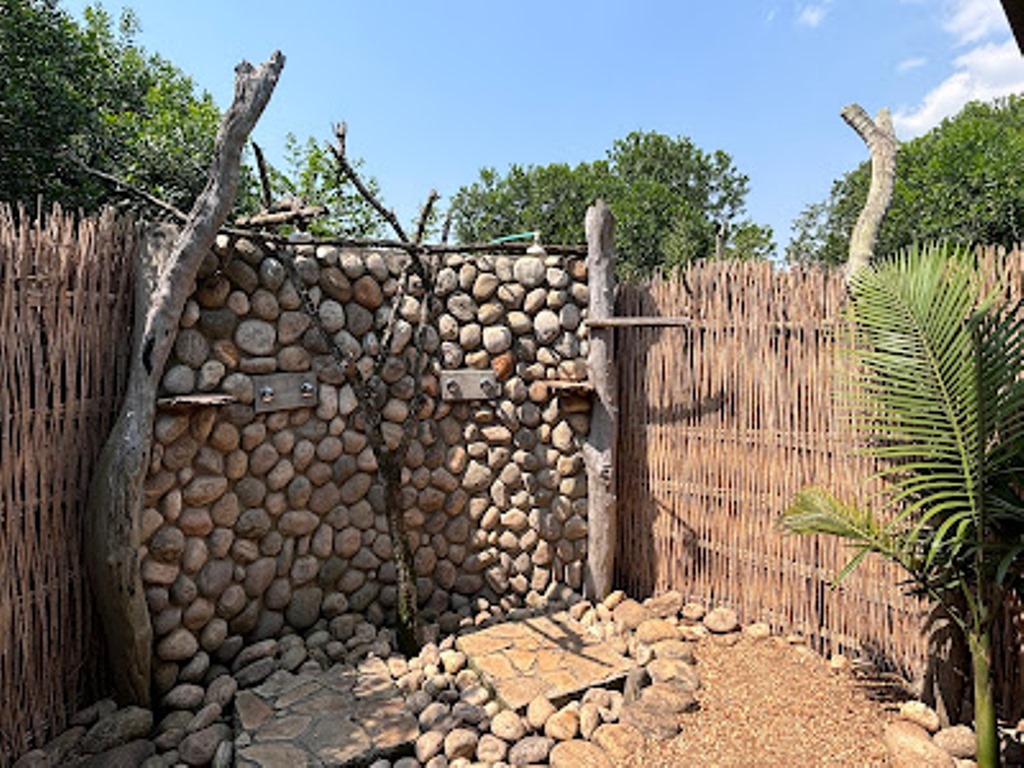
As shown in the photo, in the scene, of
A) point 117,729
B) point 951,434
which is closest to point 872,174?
point 951,434

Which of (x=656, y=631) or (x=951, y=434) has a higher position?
(x=951, y=434)

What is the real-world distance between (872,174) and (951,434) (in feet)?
5.32

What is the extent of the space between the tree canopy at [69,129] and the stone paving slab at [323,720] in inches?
156

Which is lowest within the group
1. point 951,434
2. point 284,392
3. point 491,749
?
point 491,749

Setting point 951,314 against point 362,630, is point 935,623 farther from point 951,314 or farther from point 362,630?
point 362,630

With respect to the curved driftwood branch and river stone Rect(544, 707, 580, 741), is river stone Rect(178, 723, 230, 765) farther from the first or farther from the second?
the curved driftwood branch

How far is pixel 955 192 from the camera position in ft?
37.2

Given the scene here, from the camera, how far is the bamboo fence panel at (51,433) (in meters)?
2.52

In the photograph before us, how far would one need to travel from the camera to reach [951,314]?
2627 mm

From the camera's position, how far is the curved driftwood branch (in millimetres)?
3312

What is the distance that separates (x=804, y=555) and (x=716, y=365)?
1.27 m

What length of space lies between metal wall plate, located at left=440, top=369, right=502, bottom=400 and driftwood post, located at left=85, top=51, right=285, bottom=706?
5.23ft

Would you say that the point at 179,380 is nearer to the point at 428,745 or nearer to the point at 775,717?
the point at 428,745


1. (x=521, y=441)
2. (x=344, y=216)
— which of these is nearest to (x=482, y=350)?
(x=521, y=441)
